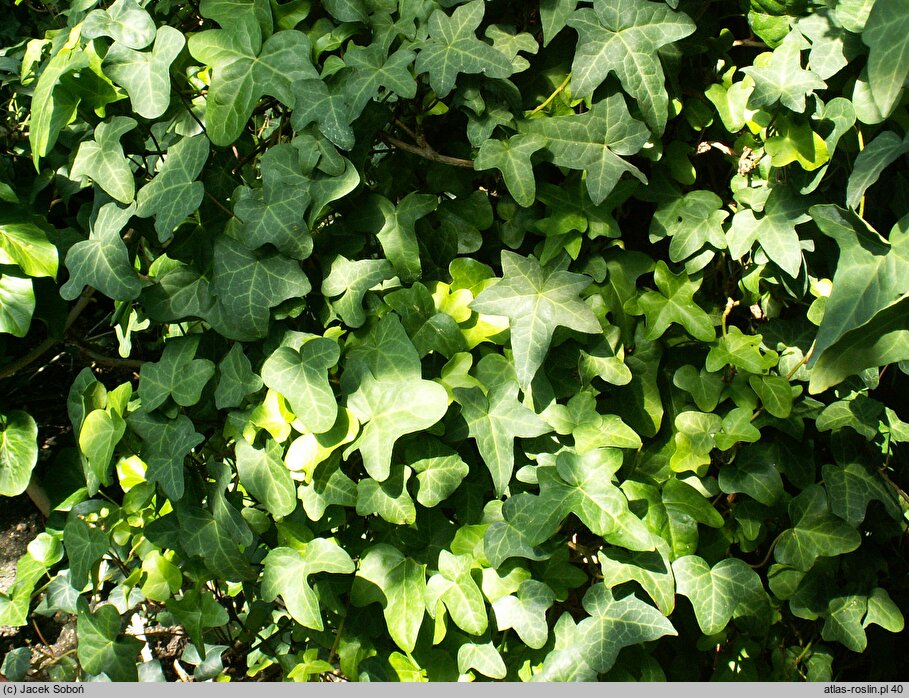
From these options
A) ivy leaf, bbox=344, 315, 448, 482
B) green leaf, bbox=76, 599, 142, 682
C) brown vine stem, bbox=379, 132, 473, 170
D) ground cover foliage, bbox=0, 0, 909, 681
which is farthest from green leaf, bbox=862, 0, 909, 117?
green leaf, bbox=76, 599, 142, 682

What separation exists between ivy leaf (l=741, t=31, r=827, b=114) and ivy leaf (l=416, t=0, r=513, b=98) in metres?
0.41

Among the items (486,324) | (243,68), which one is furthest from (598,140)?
(243,68)

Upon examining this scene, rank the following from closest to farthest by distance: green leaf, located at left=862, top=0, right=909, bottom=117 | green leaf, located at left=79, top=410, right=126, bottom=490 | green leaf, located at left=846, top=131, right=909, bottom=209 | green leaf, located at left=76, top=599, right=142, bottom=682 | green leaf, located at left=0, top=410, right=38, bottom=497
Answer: green leaf, located at left=862, top=0, right=909, bottom=117, green leaf, located at left=846, top=131, right=909, bottom=209, green leaf, located at left=79, top=410, right=126, bottom=490, green leaf, located at left=76, top=599, right=142, bottom=682, green leaf, located at left=0, top=410, right=38, bottom=497

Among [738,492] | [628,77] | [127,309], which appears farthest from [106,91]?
[738,492]

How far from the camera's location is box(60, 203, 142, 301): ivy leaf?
4.71 feet

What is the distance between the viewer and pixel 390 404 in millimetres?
1380

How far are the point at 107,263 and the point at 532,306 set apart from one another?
78 cm

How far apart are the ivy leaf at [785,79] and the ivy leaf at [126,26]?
1020mm

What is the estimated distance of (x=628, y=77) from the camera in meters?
1.30

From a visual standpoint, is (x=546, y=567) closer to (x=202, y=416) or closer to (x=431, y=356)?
(x=431, y=356)

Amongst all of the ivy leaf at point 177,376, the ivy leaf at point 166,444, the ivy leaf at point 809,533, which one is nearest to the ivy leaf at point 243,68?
the ivy leaf at point 177,376

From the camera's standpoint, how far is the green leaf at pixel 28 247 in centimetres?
155

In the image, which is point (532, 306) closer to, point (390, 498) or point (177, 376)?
point (390, 498)

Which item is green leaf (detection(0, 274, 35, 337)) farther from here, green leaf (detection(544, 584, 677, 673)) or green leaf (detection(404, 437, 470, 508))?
green leaf (detection(544, 584, 677, 673))
